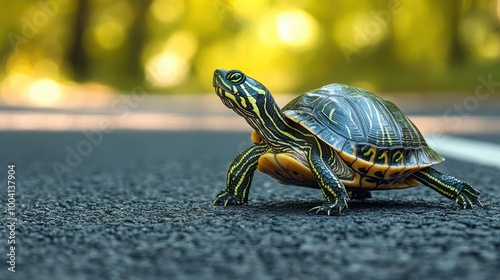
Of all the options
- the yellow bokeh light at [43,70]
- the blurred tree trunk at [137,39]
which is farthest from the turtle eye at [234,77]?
the blurred tree trunk at [137,39]

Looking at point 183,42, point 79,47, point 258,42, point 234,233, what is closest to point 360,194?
point 234,233

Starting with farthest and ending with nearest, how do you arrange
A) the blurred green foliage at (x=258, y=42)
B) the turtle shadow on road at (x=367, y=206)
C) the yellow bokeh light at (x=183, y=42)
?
the yellow bokeh light at (x=183, y=42) → the blurred green foliage at (x=258, y=42) → the turtle shadow on road at (x=367, y=206)

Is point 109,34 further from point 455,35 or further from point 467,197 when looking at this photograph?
point 467,197

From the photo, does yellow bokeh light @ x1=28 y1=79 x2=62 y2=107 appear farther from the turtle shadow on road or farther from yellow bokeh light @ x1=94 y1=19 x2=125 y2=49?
the turtle shadow on road

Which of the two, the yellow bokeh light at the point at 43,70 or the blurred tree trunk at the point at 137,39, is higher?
the blurred tree trunk at the point at 137,39

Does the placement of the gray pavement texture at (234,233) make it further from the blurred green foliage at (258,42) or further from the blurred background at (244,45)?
the blurred green foliage at (258,42)
